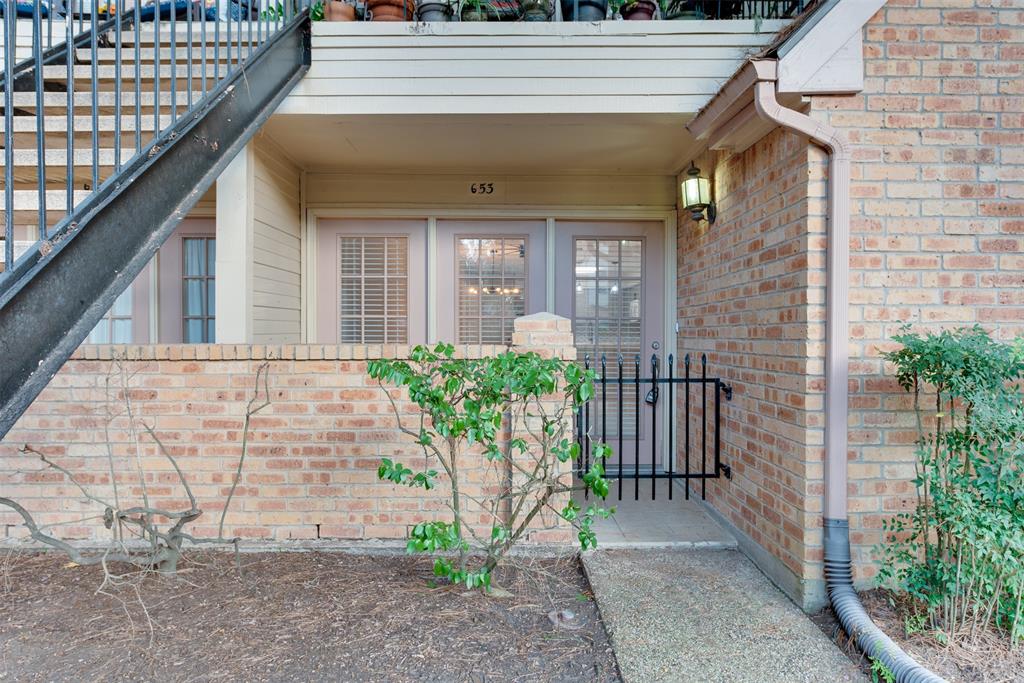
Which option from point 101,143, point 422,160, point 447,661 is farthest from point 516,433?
point 101,143

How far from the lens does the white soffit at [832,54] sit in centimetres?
251

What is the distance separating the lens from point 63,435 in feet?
10.0

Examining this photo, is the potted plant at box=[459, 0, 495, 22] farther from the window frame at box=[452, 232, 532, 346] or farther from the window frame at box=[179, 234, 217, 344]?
the window frame at box=[179, 234, 217, 344]

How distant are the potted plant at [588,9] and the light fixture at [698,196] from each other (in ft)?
3.79

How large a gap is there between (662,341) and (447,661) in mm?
3146

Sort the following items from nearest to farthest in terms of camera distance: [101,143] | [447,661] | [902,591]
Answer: [447,661], [902,591], [101,143]

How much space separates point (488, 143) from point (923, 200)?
2.51 m

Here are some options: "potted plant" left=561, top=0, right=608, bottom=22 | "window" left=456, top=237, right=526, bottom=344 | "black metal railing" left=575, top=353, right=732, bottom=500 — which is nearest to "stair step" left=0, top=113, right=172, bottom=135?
"window" left=456, top=237, right=526, bottom=344

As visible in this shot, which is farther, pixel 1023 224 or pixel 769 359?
pixel 769 359

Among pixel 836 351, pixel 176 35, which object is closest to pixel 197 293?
pixel 176 35

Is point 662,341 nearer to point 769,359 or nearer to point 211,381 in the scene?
point 769,359

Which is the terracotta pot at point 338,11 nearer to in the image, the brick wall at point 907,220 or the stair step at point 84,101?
the stair step at point 84,101

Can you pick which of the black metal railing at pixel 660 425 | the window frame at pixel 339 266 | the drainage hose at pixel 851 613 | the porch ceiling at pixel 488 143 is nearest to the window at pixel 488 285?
the window frame at pixel 339 266

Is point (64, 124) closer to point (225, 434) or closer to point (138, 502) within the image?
point (225, 434)
